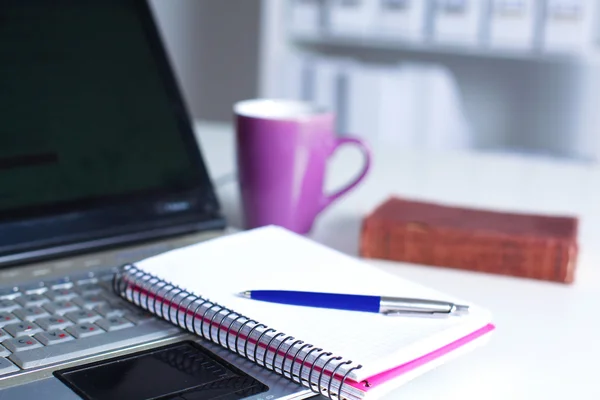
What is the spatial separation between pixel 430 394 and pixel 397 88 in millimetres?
1727

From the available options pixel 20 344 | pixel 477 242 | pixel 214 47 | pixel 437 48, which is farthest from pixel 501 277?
pixel 214 47

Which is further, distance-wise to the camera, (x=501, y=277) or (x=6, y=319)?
(x=501, y=277)

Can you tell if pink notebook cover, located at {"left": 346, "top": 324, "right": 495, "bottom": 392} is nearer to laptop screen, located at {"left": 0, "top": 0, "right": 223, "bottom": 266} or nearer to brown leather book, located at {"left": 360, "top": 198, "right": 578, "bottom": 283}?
brown leather book, located at {"left": 360, "top": 198, "right": 578, "bottom": 283}

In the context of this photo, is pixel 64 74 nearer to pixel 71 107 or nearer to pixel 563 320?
pixel 71 107

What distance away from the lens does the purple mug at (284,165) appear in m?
0.76

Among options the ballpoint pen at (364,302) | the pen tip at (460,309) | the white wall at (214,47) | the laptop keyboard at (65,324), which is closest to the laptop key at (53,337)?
the laptop keyboard at (65,324)

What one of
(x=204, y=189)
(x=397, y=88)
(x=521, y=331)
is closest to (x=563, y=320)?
(x=521, y=331)

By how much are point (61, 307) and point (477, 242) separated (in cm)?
37

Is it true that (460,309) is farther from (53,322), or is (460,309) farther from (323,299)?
(53,322)

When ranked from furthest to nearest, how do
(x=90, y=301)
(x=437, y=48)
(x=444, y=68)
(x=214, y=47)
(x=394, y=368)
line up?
1. (x=214, y=47)
2. (x=444, y=68)
3. (x=437, y=48)
4. (x=90, y=301)
5. (x=394, y=368)

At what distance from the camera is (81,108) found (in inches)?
28.1

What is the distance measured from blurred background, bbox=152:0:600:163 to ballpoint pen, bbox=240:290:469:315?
1583 mm

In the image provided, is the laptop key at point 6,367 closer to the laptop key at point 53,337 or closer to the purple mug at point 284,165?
the laptop key at point 53,337

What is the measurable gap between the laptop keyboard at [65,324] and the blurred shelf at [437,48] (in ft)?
5.42
